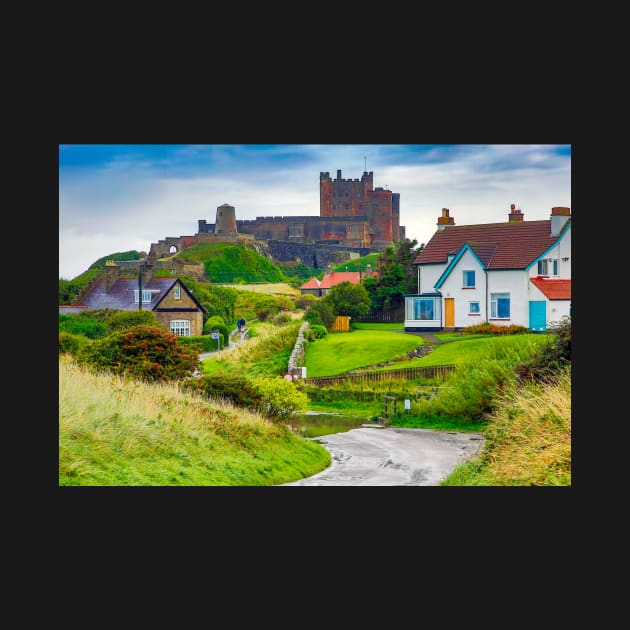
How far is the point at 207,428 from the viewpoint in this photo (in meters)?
13.2

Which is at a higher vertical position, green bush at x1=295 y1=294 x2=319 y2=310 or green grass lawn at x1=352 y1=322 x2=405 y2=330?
green bush at x1=295 y1=294 x2=319 y2=310

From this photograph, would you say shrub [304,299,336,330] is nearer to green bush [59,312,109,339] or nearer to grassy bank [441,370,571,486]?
green bush [59,312,109,339]

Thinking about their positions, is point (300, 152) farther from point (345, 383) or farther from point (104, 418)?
point (345, 383)

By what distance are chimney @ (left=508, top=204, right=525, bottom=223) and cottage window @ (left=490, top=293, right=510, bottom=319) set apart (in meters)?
1.40

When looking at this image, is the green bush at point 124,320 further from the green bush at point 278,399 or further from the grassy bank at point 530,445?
the grassy bank at point 530,445

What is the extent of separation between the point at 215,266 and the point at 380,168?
6.12 metres

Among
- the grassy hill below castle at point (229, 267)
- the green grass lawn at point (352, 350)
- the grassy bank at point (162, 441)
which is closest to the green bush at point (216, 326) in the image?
the grassy hill below castle at point (229, 267)

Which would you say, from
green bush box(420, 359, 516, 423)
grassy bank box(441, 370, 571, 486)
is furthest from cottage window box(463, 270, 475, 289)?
grassy bank box(441, 370, 571, 486)

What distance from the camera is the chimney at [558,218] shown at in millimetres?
13127

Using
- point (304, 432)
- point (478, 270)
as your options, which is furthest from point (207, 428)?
point (478, 270)

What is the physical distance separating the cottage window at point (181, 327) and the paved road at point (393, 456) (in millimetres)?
2873

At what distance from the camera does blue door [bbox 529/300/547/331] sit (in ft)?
47.6

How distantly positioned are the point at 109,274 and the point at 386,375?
7.50 m

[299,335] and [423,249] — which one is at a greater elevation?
[423,249]
